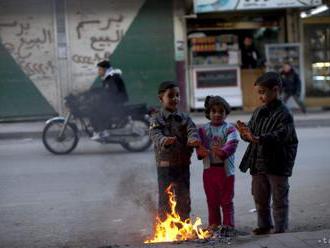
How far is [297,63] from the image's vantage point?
19.8 m

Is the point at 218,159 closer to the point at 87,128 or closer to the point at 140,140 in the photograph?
the point at 140,140

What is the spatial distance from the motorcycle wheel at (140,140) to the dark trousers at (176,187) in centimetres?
676

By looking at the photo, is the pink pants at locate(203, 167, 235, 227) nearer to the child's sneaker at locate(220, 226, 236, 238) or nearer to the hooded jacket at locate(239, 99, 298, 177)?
the child's sneaker at locate(220, 226, 236, 238)

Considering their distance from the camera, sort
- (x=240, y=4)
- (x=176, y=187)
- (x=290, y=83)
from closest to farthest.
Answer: (x=176, y=187), (x=240, y=4), (x=290, y=83)

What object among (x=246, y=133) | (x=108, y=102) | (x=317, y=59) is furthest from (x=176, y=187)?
(x=317, y=59)

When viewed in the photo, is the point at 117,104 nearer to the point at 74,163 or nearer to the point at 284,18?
the point at 74,163

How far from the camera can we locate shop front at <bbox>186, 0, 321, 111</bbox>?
19297mm

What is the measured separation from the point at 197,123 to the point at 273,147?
11447mm

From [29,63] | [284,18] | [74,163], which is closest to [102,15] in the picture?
[29,63]

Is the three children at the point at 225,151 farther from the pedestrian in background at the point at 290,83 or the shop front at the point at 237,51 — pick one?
the shop front at the point at 237,51

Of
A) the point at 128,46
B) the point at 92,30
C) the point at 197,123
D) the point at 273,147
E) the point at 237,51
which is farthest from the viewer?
the point at 237,51

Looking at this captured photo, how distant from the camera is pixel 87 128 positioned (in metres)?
12.5

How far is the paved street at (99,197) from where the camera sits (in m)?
6.73

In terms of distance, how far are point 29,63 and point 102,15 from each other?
8.14 ft
